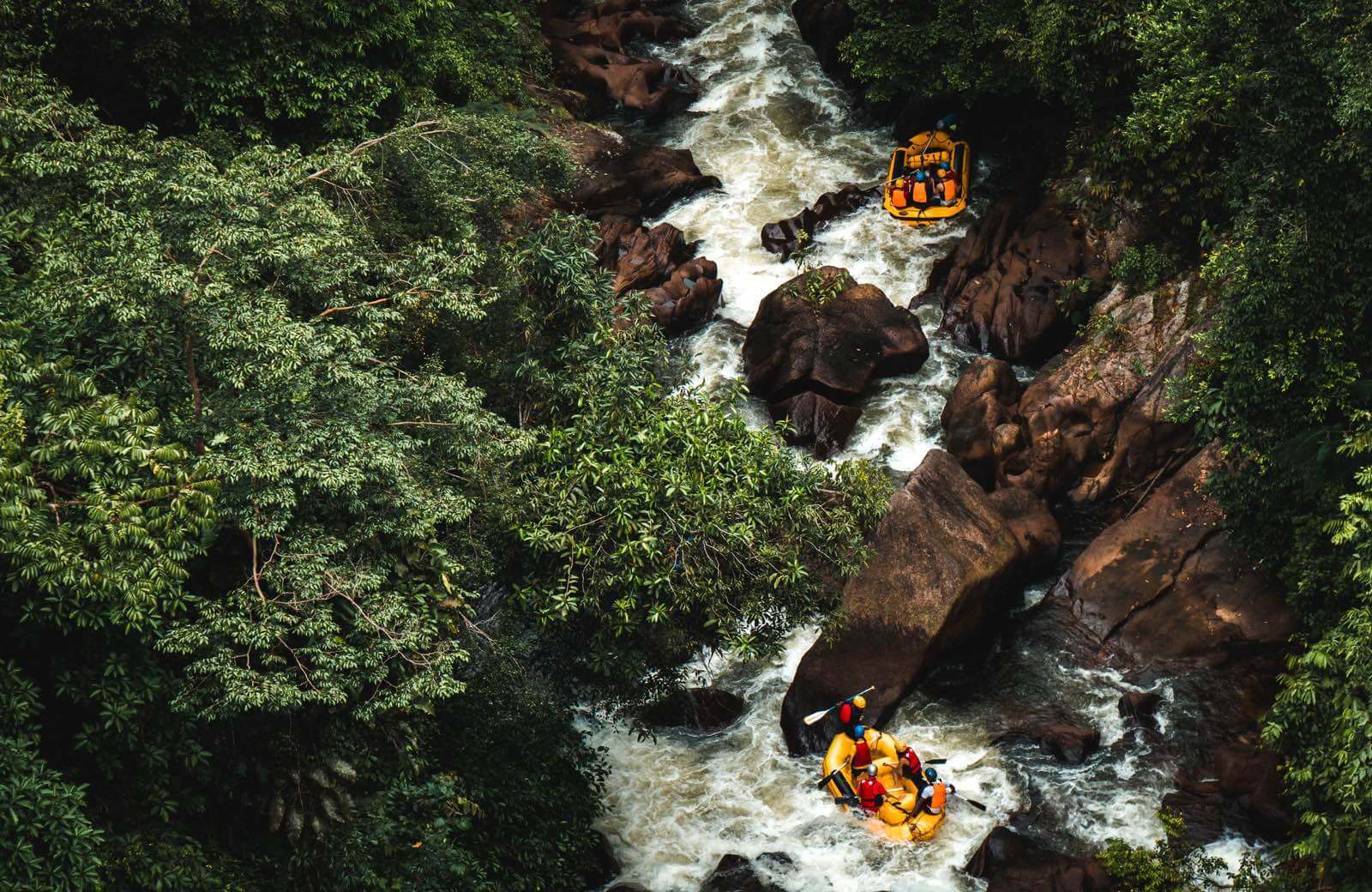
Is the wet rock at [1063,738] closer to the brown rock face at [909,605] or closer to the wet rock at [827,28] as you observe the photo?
the brown rock face at [909,605]

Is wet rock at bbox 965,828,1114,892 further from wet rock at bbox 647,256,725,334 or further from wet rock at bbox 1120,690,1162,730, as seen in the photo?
wet rock at bbox 647,256,725,334

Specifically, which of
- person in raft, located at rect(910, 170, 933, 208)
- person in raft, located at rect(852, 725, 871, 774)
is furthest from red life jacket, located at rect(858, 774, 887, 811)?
person in raft, located at rect(910, 170, 933, 208)

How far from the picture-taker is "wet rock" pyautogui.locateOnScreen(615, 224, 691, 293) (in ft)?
78.0

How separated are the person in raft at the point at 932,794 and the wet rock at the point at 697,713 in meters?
3.09

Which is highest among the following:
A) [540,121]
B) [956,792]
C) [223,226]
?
[223,226]

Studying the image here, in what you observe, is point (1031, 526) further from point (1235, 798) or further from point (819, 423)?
point (1235, 798)

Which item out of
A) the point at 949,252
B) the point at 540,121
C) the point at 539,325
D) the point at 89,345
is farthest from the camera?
the point at 540,121

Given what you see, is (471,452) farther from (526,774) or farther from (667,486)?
(526,774)

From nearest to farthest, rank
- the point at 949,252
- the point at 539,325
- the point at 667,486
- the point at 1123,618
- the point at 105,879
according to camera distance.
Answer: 1. the point at 105,879
2. the point at 667,486
3. the point at 539,325
4. the point at 1123,618
5. the point at 949,252

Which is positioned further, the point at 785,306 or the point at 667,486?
the point at 785,306

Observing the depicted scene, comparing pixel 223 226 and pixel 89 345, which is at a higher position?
pixel 223 226

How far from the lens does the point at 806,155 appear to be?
1086 inches

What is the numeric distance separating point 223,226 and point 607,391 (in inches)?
181

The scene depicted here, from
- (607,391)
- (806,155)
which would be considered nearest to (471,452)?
(607,391)
